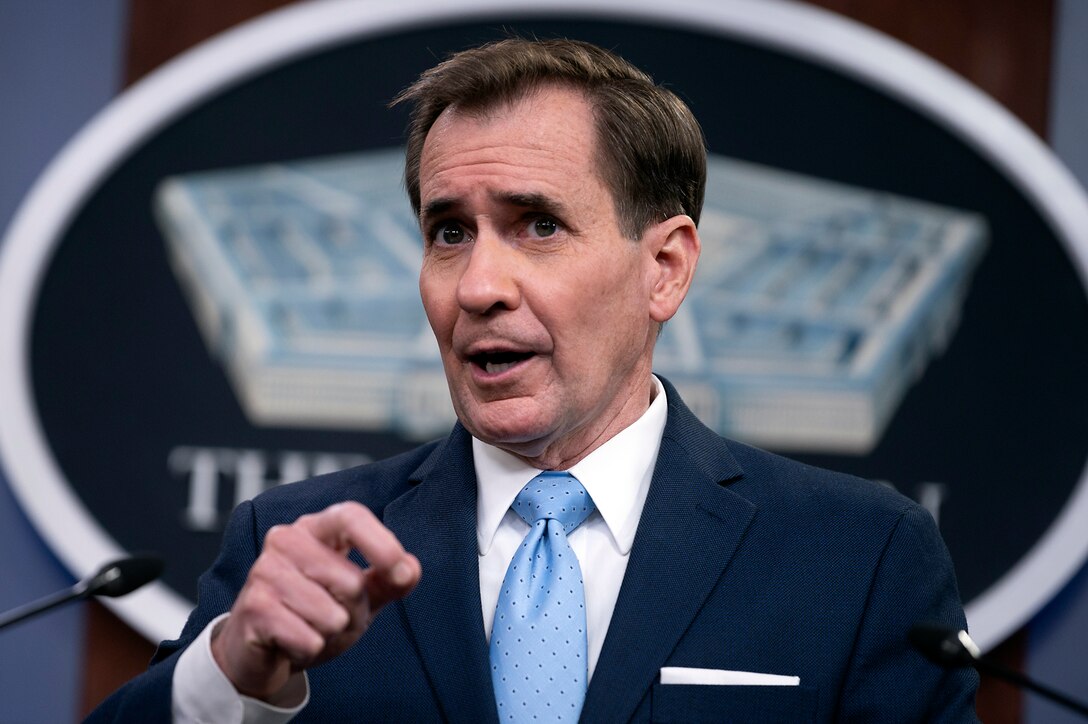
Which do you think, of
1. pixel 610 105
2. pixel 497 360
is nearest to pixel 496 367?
pixel 497 360

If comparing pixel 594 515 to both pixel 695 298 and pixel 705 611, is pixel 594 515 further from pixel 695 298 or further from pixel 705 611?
pixel 695 298

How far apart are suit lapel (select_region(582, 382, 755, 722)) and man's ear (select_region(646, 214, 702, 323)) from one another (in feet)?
0.47

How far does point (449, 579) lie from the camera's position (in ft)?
4.46

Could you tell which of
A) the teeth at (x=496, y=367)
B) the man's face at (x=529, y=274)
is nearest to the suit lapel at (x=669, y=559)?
the man's face at (x=529, y=274)

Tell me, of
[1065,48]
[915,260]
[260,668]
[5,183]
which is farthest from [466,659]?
[1065,48]

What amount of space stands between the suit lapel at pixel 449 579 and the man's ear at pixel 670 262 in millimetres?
304

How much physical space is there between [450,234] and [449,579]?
0.41 metres

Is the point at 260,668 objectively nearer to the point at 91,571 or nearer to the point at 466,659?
the point at 466,659

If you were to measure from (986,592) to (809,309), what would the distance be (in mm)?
663

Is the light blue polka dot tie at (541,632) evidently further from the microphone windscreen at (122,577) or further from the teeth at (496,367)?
the microphone windscreen at (122,577)

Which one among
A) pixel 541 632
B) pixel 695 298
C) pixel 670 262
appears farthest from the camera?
pixel 695 298

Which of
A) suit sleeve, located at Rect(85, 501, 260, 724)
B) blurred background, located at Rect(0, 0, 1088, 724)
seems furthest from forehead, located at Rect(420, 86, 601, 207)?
blurred background, located at Rect(0, 0, 1088, 724)

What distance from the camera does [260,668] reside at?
1134 millimetres

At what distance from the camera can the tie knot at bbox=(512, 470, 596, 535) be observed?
55.2 inches
